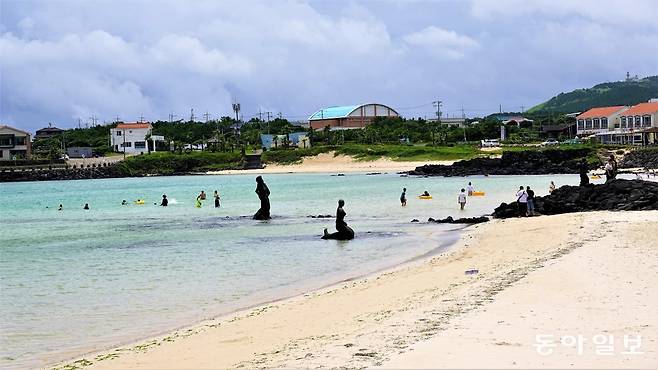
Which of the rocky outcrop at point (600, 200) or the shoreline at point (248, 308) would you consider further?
the rocky outcrop at point (600, 200)

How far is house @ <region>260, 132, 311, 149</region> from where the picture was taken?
12790 centimetres

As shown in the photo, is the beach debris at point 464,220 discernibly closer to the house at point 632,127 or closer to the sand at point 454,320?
the sand at point 454,320

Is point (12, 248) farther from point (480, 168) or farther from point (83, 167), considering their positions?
point (83, 167)

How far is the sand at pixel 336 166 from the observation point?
102750mm

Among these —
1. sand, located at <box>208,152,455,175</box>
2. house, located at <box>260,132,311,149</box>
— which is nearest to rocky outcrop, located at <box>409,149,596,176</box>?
sand, located at <box>208,152,455,175</box>

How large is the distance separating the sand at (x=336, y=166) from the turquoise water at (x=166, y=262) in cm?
5428

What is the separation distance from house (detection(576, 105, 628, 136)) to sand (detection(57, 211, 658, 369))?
329 feet

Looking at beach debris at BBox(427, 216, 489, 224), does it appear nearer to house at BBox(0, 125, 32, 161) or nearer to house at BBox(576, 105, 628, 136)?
house at BBox(576, 105, 628, 136)

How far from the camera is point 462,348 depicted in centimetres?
881

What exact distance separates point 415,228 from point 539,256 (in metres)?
13.2

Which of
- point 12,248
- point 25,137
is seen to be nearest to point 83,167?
point 25,137

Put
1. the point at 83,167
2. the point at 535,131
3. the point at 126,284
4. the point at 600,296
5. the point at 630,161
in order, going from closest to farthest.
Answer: the point at 600,296, the point at 126,284, the point at 630,161, the point at 83,167, the point at 535,131

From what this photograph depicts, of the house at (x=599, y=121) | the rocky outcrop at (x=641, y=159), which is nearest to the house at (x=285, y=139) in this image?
the house at (x=599, y=121)

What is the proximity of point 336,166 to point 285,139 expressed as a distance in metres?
21.1
